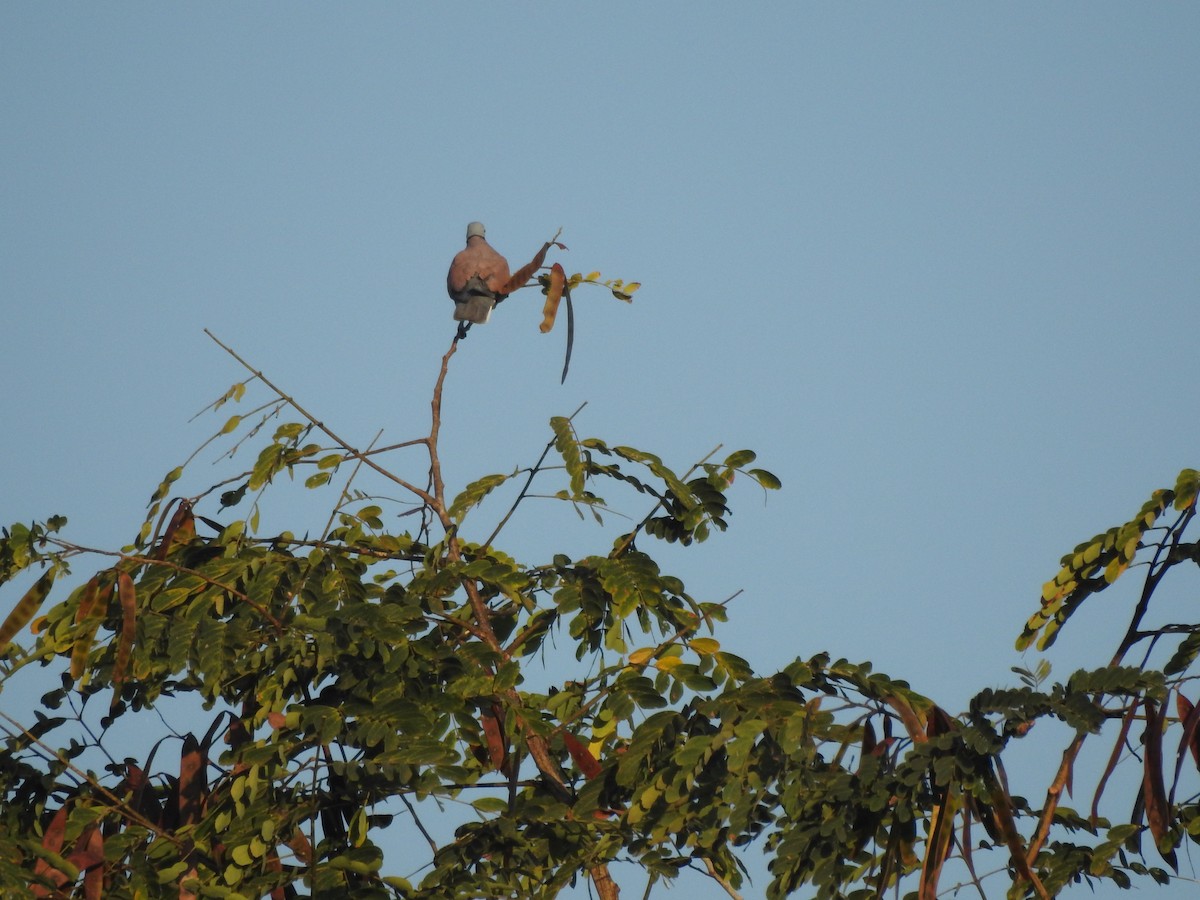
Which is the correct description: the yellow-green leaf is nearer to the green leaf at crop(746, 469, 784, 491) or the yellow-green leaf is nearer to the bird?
the green leaf at crop(746, 469, 784, 491)

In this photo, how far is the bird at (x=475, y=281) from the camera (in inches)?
251

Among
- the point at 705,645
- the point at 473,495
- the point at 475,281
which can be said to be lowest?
the point at 705,645

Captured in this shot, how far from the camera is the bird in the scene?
637cm

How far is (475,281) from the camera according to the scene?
6.38 meters

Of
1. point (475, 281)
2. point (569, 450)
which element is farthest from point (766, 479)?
point (475, 281)

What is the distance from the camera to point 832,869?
2.79 m

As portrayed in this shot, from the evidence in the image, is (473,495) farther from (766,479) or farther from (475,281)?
(475,281)

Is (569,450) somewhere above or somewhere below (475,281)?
below

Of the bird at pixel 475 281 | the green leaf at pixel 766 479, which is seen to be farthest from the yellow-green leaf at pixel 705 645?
the bird at pixel 475 281

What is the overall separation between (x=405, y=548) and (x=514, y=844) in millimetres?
1378

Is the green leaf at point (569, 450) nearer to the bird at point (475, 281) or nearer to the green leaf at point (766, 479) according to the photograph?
the green leaf at point (766, 479)

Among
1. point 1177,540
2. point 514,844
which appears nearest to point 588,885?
point 514,844

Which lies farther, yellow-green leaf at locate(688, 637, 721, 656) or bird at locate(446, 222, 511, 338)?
bird at locate(446, 222, 511, 338)

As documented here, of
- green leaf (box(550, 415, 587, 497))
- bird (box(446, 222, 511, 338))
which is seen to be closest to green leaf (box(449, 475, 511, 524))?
green leaf (box(550, 415, 587, 497))
